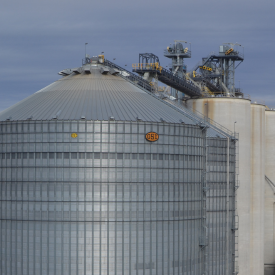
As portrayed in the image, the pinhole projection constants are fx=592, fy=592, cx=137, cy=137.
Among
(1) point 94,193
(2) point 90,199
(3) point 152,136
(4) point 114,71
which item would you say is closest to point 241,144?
(4) point 114,71

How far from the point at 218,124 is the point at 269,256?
3392cm

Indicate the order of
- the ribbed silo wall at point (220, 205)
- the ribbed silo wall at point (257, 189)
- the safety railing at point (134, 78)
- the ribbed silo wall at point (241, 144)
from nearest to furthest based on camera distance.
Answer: the ribbed silo wall at point (220, 205), the safety railing at point (134, 78), the ribbed silo wall at point (241, 144), the ribbed silo wall at point (257, 189)

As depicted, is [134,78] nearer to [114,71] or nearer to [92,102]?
[114,71]

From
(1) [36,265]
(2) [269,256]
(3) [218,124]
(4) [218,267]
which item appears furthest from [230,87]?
(1) [36,265]

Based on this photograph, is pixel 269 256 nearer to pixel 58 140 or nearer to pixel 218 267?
pixel 218 267

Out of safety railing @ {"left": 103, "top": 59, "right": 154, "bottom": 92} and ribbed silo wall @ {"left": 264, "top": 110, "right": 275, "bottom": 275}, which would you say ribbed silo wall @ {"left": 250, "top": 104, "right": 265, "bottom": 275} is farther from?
safety railing @ {"left": 103, "top": 59, "right": 154, "bottom": 92}

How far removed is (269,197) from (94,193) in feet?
177

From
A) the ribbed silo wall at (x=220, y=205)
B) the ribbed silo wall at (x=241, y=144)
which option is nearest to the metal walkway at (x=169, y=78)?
the ribbed silo wall at (x=241, y=144)

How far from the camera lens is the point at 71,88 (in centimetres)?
7931

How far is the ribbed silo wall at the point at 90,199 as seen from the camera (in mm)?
69812

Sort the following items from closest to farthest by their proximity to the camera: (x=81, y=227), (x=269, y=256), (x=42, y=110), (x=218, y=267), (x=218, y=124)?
1. (x=81, y=227)
2. (x=42, y=110)
3. (x=218, y=267)
4. (x=218, y=124)
5. (x=269, y=256)

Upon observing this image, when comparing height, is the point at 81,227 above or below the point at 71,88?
below

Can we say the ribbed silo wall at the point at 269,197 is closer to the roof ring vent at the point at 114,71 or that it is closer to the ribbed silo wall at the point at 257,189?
the ribbed silo wall at the point at 257,189

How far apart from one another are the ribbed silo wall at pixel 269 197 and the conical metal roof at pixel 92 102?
1487 inches
